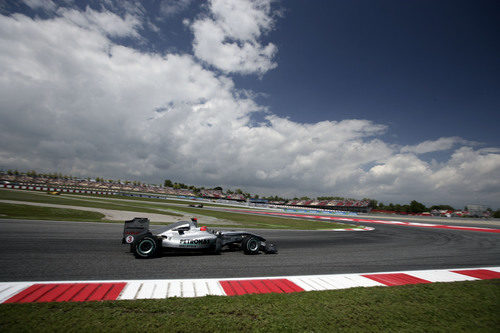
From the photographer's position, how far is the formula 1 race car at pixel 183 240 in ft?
23.3

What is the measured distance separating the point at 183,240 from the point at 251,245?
Result: 2.28 m

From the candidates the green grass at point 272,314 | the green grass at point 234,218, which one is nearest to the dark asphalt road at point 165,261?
the green grass at point 272,314

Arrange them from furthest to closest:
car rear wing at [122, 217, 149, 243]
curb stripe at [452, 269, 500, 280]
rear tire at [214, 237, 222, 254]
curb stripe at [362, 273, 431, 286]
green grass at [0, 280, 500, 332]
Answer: car rear wing at [122, 217, 149, 243], rear tire at [214, 237, 222, 254], curb stripe at [452, 269, 500, 280], curb stripe at [362, 273, 431, 286], green grass at [0, 280, 500, 332]

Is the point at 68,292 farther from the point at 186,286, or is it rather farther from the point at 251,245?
the point at 251,245

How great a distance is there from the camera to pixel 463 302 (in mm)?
4531

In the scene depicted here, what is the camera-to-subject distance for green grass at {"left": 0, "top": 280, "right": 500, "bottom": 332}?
318cm

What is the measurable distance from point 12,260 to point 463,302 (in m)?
10.1

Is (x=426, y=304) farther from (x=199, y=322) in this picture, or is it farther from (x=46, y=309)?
(x=46, y=309)

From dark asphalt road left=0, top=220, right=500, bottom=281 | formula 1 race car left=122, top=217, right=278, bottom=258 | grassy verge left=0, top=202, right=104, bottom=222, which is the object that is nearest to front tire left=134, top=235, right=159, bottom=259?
formula 1 race car left=122, top=217, right=278, bottom=258

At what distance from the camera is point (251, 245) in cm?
822

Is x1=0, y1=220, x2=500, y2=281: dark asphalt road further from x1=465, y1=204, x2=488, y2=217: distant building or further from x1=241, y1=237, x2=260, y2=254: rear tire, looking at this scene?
x1=465, y1=204, x2=488, y2=217: distant building

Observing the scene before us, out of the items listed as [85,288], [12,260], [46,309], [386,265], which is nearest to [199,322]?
[46,309]

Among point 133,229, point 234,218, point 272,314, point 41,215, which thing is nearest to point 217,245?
point 133,229

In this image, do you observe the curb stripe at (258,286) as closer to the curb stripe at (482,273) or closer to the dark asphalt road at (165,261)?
the dark asphalt road at (165,261)
